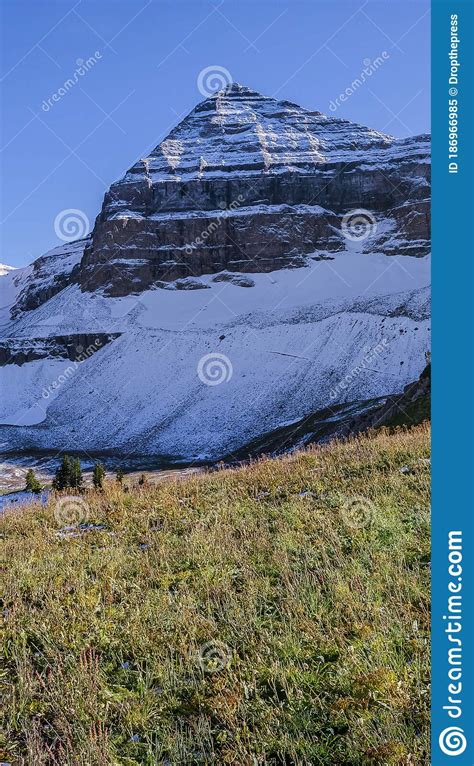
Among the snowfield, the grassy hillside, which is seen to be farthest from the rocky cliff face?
the grassy hillside

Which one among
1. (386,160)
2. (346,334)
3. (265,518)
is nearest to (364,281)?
(346,334)

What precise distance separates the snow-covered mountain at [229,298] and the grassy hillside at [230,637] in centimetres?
4995

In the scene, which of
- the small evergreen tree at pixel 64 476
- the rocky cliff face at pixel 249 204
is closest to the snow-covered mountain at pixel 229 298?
the rocky cliff face at pixel 249 204

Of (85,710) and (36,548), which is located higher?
(36,548)

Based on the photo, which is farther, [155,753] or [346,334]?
[346,334]

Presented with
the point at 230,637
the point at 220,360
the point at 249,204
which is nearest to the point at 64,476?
the point at 230,637

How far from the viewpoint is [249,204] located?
13788 cm

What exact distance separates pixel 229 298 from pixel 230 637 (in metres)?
115

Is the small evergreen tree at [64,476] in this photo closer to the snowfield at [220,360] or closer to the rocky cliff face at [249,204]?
the snowfield at [220,360]

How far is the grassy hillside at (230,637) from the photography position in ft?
12.1

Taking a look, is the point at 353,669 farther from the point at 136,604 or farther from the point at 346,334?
the point at 346,334

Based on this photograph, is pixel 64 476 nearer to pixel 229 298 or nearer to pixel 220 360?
pixel 220 360

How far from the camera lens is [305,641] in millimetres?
4691

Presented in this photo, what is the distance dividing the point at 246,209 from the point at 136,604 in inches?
5421
